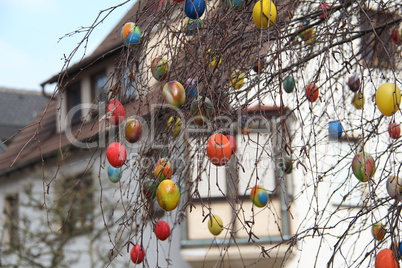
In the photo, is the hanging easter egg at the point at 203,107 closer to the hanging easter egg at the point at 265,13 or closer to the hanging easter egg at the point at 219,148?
the hanging easter egg at the point at 219,148

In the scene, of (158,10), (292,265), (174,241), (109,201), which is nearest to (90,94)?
(109,201)

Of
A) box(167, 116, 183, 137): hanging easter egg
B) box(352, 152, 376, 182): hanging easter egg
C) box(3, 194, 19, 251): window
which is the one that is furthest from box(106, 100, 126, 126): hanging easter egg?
box(3, 194, 19, 251): window

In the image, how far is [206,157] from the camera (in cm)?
465

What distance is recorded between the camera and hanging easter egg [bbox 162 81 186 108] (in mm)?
3379

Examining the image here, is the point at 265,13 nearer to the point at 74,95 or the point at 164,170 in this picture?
the point at 164,170

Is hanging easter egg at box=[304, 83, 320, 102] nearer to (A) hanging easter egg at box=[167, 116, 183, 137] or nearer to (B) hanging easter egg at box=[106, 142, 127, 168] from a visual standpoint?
(A) hanging easter egg at box=[167, 116, 183, 137]

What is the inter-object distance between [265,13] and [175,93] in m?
0.56

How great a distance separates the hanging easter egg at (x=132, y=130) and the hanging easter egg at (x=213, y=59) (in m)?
0.47

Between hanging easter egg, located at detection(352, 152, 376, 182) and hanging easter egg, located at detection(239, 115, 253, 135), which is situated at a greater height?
hanging easter egg, located at detection(239, 115, 253, 135)

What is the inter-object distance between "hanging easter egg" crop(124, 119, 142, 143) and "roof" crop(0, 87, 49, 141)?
17.0 m

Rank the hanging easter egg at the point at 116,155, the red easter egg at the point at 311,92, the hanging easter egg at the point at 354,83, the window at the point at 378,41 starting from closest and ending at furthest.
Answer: the hanging easter egg at the point at 116,155
the red easter egg at the point at 311,92
the window at the point at 378,41
the hanging easter egg at the point at 354,83

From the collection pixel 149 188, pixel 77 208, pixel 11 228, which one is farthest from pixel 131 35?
pixel 11 228

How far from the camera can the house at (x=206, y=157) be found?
3598 mm

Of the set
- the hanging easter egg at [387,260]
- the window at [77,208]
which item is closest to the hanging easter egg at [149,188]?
the hanging easter egg at [387,260]
